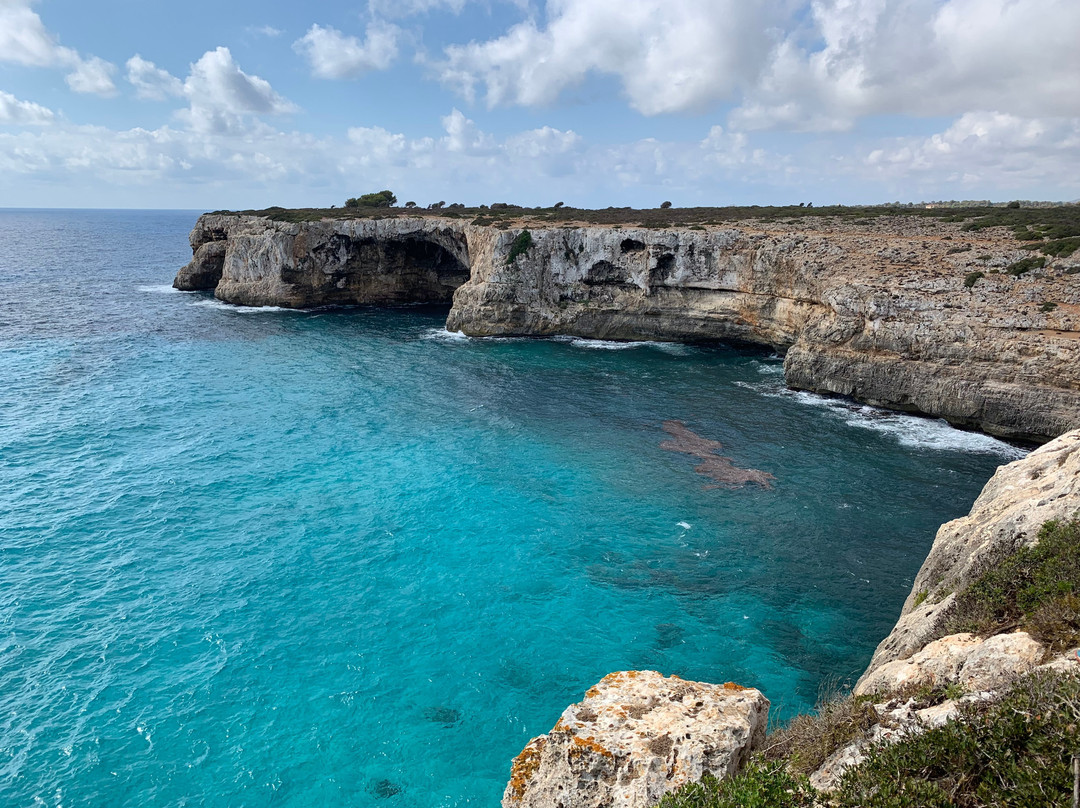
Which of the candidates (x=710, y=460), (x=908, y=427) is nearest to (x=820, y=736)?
(x=710, y=460)

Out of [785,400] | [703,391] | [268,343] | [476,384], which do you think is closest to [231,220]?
[268,343]

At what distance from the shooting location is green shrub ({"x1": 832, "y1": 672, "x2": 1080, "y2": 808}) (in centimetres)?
547

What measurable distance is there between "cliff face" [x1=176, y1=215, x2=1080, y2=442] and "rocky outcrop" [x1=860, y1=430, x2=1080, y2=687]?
20.1 m

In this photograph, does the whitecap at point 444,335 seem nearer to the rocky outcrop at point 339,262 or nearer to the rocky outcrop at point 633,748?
the rocky outcrop at point 339,262

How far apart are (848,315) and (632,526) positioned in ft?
76.7

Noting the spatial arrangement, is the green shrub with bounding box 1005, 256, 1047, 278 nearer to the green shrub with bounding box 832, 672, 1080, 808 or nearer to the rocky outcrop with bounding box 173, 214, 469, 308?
the green shrub with bounding box 832, 672, 1080, 808

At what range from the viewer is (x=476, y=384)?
4175 centimetres

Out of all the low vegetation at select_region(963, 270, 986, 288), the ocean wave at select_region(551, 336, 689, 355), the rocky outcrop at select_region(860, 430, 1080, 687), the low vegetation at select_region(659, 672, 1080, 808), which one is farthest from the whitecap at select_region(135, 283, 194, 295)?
the low vegetation at select_region(659, 672, 1080, 808)

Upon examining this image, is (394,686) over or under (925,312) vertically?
under

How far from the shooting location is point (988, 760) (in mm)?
5965

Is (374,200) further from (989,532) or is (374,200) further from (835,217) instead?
(989,532)

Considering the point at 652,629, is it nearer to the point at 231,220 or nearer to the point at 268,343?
the point at 268,343

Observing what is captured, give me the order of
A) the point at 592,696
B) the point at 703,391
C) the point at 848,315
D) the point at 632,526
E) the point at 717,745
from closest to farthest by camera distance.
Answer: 1. the point at 717,745
2. the point at 592,696
3. the point at 632,526
4. the point at 848,315
5. the point at 703,391

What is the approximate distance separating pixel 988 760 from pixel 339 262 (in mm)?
67231
